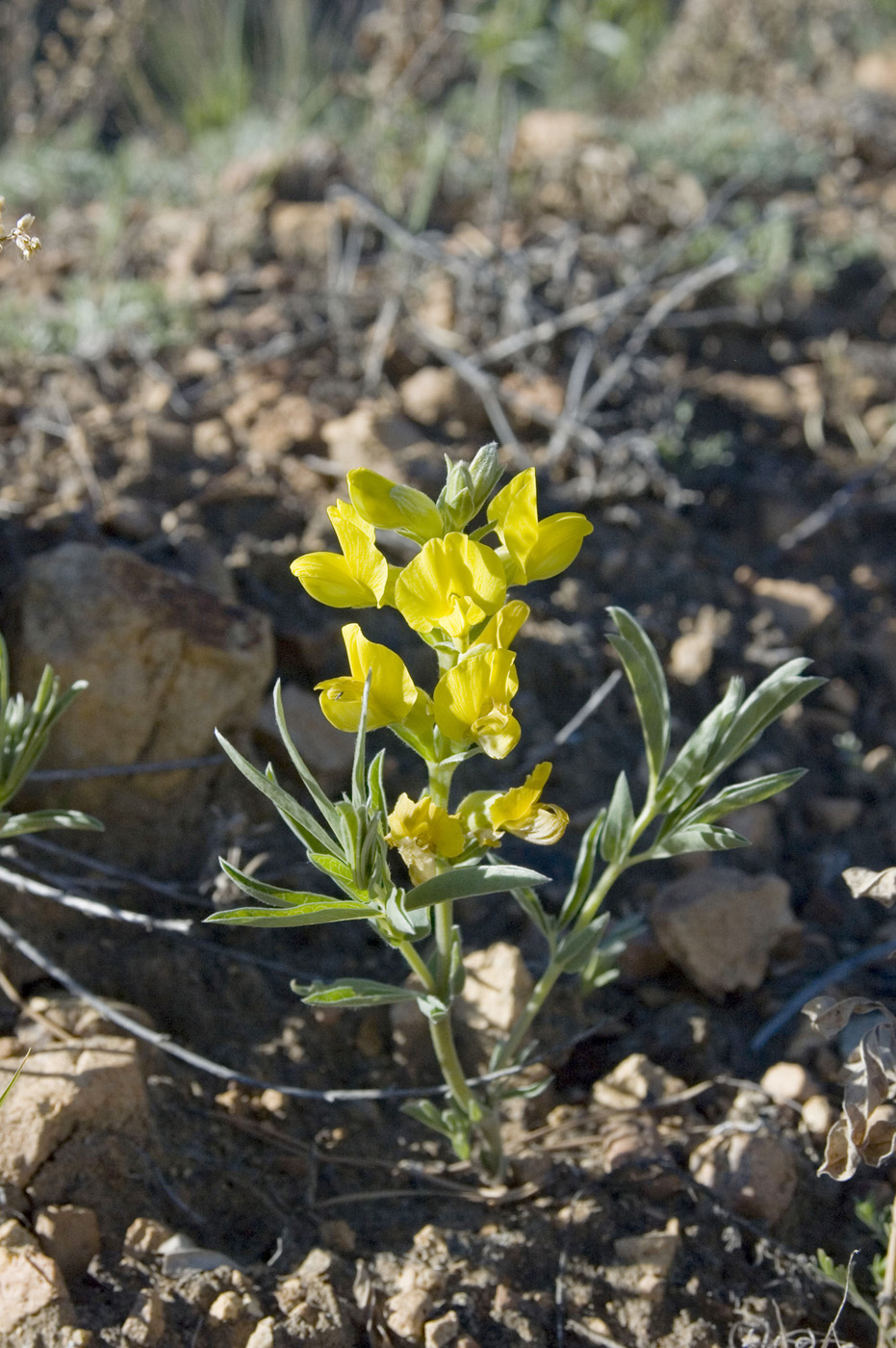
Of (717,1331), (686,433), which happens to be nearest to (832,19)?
(686,433)

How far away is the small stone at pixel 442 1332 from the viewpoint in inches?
68.9

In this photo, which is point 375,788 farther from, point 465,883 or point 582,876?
point 582,876

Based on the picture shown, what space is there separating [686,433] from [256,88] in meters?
4.65

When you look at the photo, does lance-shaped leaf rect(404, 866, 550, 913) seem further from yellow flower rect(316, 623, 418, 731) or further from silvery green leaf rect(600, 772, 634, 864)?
silvery green leaf rect(600, 772, 634, 864)

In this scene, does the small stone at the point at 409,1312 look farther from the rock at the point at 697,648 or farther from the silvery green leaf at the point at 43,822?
the rock at the point at 697,648

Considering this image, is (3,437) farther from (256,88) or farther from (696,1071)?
(256,88)

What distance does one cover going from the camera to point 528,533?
5.25ft

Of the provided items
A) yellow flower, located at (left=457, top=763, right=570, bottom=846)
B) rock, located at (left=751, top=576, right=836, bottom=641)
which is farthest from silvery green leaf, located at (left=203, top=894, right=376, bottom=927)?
rock, located at (left=751, top=576, right=836, bottom=641)

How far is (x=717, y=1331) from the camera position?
72.0 inches

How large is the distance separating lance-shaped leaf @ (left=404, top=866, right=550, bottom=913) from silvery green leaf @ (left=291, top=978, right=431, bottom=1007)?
163mm

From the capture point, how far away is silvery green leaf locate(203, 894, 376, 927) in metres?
1.57

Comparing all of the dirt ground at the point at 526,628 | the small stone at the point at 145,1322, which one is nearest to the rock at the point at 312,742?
the dirt ground at the point at 526,628

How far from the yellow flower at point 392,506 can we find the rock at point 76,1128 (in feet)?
3.35

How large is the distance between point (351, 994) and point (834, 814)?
160 cm
